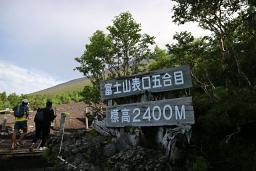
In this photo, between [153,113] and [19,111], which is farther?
[19,111]

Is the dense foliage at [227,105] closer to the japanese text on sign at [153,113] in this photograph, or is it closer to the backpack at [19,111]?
the japanese text on sign at [153,113]

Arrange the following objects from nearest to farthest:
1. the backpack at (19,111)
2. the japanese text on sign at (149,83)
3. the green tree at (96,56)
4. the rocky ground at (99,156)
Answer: the rocky ground at (99,156)
the japanese text on sign at (149,83)
the backpack at (19,111)
the green tree at (96,56)

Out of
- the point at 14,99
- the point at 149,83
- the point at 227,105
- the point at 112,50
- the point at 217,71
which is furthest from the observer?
the point at 14,99

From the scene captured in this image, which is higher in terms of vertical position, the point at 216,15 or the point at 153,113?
the point at 216,15

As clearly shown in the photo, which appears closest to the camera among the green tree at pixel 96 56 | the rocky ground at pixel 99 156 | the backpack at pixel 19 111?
the rocky ground at pixel 99 156

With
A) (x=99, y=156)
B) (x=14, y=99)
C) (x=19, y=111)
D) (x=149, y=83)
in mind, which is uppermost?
(x=14, y=99)

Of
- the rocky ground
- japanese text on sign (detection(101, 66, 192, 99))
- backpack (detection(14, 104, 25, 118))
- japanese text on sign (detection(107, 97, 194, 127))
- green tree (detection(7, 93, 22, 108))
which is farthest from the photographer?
green tree (detection(7, 93, 22, 108))

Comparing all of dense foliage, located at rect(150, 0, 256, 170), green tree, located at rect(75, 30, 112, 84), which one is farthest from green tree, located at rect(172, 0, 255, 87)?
green tree, located at rect(75, 30, 112, 84)

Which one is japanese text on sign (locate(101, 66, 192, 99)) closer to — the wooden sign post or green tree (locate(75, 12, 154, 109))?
the wooden sign post

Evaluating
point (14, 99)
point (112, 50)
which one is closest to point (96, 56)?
point (112, 50)

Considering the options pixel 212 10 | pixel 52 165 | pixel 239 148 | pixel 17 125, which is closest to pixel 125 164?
pixel 52 165

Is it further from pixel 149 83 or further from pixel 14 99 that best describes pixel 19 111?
pixel 14 99

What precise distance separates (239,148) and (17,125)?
7167 millimetres

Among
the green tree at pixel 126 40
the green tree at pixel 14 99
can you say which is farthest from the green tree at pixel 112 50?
the green tree at pixel 14 99
